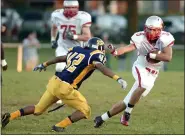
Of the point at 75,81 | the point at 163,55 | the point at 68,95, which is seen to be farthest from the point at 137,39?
the point at 68,95

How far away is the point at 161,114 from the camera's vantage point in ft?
43.3

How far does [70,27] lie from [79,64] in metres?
3.76

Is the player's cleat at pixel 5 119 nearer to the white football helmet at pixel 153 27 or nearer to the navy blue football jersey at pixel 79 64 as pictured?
the navy blue football jersey at pixel 79 64

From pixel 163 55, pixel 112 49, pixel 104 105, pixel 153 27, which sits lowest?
pixel 104 105

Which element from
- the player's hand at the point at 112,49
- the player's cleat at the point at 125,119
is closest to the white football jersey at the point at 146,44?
the player's hand at the point at 112,49

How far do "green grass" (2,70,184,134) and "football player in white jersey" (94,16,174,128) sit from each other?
404 mm

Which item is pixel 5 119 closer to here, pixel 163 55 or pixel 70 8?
pixel 163 55

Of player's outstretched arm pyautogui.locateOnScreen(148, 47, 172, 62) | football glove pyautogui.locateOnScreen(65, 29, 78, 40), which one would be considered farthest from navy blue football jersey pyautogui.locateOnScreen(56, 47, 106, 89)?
football glove pyautogui.locateOnScreen(65, 29, 78, 40)

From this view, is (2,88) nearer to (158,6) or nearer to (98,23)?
(98,23)

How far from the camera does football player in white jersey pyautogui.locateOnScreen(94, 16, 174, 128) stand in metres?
11.0

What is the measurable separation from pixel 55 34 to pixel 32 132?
428 cm

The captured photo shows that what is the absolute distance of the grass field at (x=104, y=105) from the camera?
1128cm

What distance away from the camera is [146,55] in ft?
36.8

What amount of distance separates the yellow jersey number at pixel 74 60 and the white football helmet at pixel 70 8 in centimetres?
349
